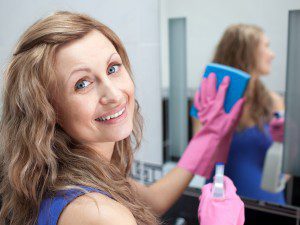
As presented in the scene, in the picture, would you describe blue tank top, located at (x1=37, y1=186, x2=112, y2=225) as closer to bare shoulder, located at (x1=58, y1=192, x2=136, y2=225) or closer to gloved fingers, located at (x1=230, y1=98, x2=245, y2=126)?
bare shoulder, located at (x1=58, y1=192, x2=136, y2=225)

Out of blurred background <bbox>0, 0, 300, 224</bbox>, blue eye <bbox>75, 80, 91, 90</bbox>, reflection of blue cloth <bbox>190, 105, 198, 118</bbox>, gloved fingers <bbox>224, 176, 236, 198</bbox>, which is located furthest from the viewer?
reflection of blue cloth <bbox>190, 105, 198, 118</bbox>

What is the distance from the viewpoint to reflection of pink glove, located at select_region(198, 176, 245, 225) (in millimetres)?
868

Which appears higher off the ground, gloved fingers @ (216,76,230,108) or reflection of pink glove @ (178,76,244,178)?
gloved fingers @ (216,76,230,108)

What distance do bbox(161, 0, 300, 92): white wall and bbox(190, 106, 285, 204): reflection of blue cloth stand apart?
0.18m

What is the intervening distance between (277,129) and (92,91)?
0.67 metres

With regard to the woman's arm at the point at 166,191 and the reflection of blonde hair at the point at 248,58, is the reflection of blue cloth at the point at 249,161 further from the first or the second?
the woman's arm at the point at 166,191

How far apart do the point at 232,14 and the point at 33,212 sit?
2.80ft

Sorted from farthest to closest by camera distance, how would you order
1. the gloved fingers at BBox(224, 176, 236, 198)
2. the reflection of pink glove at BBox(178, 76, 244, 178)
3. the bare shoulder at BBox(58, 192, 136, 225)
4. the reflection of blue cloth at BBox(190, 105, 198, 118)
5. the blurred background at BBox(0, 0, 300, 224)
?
1. the reflection of blue cloth at BBox(190, 105, 198, 118)
2. the reflection of pink glove at BBox(178, 76, 244, 178)
3. the blurred background at BBox(0, 0, 300, 224)
4. the gloved fingers at BBox(224, 176, 236, 198)
5. the bare shoulder at BBox(58, 192, 136, 225)

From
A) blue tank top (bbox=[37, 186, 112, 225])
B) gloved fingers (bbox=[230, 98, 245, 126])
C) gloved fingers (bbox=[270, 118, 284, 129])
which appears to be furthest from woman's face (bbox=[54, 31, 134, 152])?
gloved fingers (bbox=[270, 118, 284, 129])

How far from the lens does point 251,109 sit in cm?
120

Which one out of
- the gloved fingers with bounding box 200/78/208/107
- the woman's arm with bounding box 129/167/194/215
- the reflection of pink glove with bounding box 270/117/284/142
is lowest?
the woman's arm with bounding box 129/167/194/215

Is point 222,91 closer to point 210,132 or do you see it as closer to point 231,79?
point 231,79

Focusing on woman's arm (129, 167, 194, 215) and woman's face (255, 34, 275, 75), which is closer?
woman's face (255, 34, 275, 75)

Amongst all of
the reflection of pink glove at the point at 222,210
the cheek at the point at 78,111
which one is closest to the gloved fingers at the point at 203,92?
the reflection of pink glove at the point at 222,210
